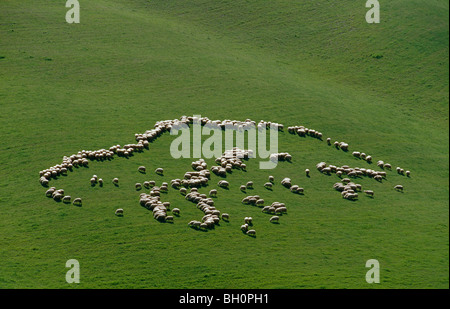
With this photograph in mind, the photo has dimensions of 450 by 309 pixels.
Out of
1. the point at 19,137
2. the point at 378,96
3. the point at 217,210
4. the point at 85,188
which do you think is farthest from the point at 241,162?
the point at 378,96

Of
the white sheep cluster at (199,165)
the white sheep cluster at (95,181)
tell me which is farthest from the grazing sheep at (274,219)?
the white sheep cluster at (95,181)

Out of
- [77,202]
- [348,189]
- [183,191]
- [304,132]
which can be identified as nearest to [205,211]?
[183,191]

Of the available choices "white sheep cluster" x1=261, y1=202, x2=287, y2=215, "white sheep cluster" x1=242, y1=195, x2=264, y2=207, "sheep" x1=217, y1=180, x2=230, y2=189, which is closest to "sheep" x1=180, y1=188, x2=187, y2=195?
"sheep" x1=217, y1=180, x2=230, y2=189

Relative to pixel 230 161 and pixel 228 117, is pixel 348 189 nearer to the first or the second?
pixel 230 161

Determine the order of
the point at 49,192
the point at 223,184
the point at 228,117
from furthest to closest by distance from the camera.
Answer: the point at 228,117, the point at 223,184, the point at 49,192

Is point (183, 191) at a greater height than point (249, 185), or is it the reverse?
point (249, 185)

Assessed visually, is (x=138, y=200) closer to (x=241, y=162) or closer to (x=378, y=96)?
(x=241, y=162)
